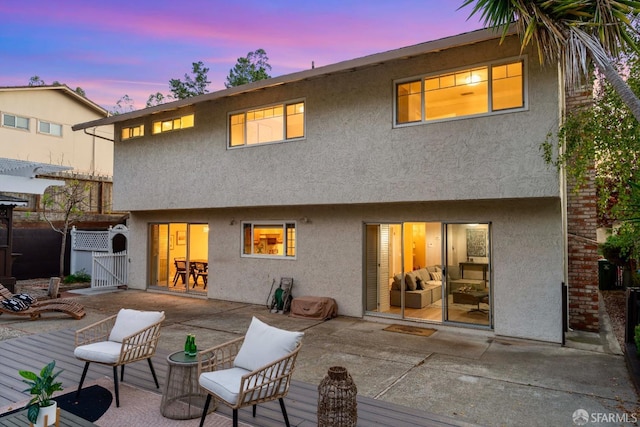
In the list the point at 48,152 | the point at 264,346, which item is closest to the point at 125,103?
the point at 48,152

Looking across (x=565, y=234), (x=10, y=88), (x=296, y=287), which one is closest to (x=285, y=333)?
(x=296, y=287)

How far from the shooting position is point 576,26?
5965 mm

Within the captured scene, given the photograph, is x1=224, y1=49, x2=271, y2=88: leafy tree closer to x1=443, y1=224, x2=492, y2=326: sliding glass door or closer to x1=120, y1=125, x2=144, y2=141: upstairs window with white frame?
x1=120, y1=125, x2=144, y2=141: upstairs window with white frame

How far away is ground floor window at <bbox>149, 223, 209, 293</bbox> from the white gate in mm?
1320

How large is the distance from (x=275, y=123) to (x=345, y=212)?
3015mm

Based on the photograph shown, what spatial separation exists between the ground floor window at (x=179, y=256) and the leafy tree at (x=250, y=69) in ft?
49.5

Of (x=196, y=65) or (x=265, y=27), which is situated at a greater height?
(x=196, y=65)

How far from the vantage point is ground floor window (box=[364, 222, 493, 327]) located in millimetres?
8812

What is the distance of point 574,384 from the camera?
5.68 m

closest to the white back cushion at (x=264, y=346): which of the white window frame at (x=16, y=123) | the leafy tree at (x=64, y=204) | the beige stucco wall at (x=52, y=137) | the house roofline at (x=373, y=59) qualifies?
the house roofline at (x=373, y=59)

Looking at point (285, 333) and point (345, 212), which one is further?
point (345, 212)

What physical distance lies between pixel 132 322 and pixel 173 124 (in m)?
8.82

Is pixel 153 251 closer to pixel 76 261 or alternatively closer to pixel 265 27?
pixel 76 261

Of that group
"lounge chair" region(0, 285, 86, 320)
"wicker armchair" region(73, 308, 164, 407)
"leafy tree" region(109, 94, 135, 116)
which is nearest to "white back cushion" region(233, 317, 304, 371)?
"wicker armchair" region(73, 308, 164, 407)
